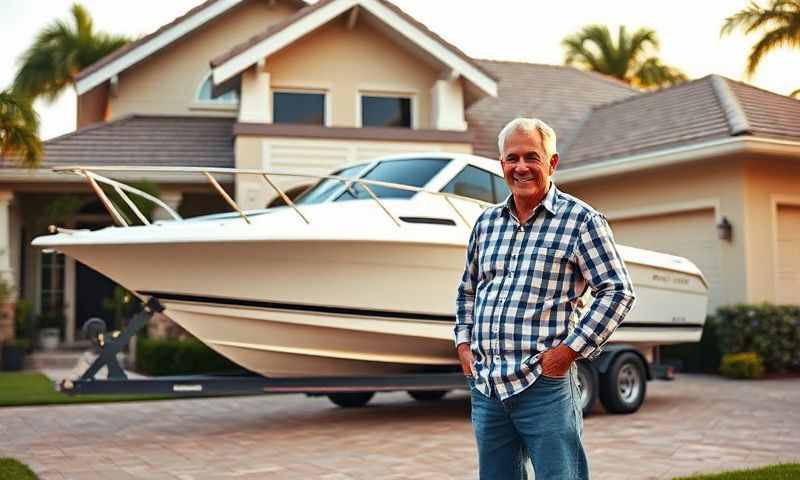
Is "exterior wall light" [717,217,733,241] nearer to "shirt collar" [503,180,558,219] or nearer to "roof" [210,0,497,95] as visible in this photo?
"roof" [210,0,497,95]

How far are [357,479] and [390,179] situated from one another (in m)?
3.77

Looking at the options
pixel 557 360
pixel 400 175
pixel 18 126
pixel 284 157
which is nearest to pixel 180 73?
pixel 284 157

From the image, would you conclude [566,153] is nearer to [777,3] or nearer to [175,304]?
[777,3]

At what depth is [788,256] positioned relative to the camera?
14.4 metres

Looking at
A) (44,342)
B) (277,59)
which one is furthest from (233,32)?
(44,342)

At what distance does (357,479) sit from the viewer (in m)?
6.07

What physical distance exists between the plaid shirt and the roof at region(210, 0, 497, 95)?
1252 cm

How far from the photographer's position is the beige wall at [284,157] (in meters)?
14.9

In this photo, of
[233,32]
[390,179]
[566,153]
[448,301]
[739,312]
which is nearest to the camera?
[448,301]

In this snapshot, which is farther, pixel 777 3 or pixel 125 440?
pixel 777 3

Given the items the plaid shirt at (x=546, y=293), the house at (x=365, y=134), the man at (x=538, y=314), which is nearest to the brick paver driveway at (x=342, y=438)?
the man at (x=538, y=314)

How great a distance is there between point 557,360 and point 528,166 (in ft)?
2.29

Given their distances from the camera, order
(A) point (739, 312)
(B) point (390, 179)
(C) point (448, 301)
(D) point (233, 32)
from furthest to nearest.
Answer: (D) point (233, 32) → (A) point (739, 312) → (B) point (390, 179) → (C) point (448, 301)

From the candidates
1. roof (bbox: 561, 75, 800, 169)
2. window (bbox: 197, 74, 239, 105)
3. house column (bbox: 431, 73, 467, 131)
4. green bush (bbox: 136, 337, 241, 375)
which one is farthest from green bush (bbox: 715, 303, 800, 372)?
window (bbox: 197, 74, 239, 105)
